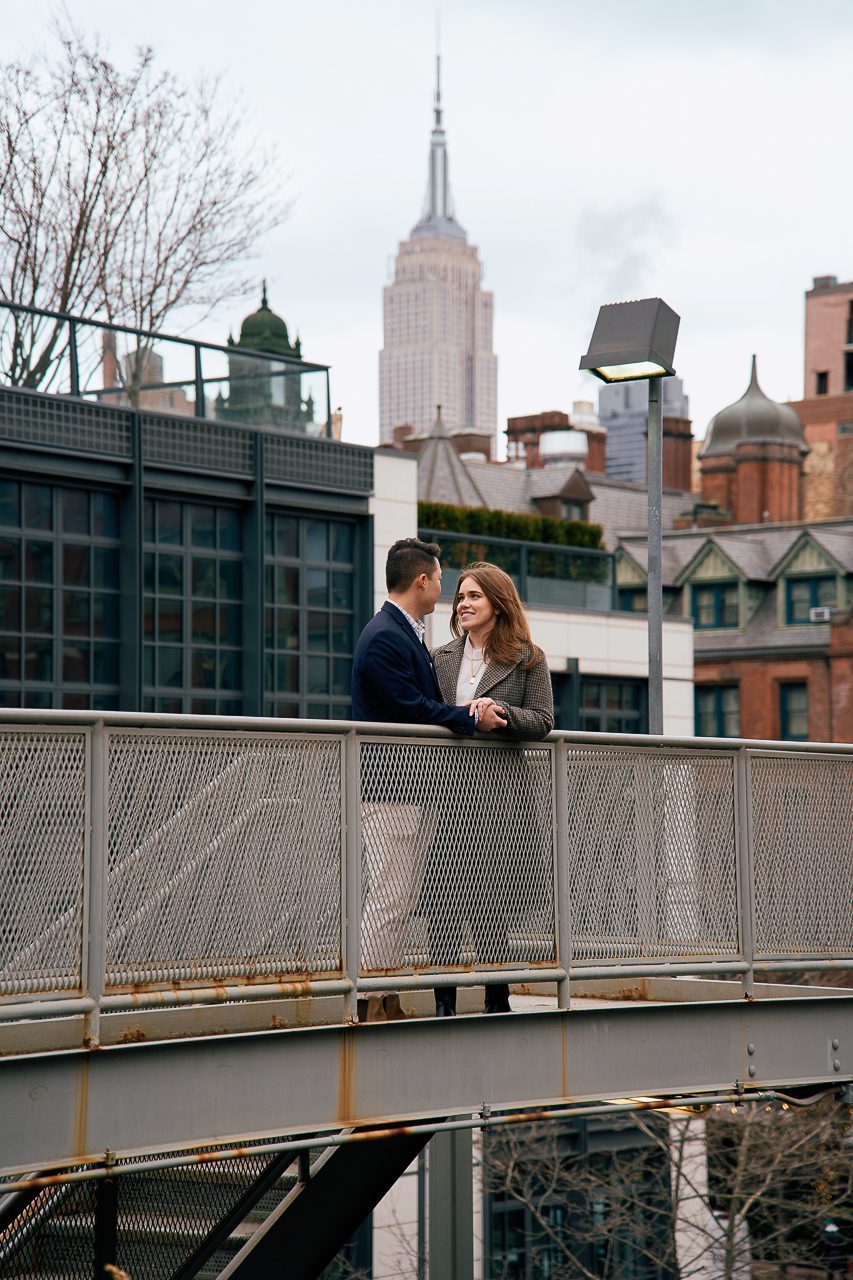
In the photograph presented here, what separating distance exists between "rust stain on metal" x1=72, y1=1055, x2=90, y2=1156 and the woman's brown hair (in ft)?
8.27

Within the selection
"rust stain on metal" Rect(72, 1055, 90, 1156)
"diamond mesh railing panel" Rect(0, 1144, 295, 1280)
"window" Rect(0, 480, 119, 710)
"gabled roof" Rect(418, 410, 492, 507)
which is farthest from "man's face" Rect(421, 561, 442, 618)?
"gabled roof" Rect(418, 410, 492, 507)

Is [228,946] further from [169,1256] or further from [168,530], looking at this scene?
[168,530]

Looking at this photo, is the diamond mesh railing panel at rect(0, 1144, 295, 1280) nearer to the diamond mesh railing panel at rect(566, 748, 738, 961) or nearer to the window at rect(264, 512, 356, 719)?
the diamond mesh railing panel at rect(566, 748, 738, 961)

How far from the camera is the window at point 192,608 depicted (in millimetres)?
21484

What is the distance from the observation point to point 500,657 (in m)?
7.95

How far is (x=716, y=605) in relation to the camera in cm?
5562

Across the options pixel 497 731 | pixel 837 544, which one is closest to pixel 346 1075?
pixel 497 731

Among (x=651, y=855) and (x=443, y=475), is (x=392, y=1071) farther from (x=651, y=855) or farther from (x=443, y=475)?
(x=443, y=475)

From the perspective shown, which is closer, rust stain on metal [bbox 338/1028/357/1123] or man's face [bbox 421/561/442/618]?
rust stain on metal [bbox 338/1028/357/1123]

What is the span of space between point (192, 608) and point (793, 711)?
113 feet

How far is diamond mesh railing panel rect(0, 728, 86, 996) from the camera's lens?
6172 millimetres

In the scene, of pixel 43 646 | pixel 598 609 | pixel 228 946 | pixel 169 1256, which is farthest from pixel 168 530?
pixel 228 946

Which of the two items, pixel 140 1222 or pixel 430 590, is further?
pixel 140 1222

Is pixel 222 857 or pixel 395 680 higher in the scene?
pixel 395 680
